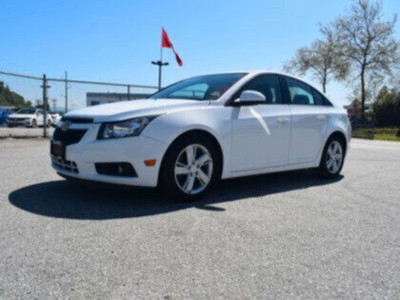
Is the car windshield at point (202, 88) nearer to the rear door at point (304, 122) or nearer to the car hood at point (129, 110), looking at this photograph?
the car hood at point (129, 110)

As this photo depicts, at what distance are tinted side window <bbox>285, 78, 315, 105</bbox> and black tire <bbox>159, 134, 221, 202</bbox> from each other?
1.77 meters

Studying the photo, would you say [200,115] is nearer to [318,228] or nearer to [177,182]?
[177,182]

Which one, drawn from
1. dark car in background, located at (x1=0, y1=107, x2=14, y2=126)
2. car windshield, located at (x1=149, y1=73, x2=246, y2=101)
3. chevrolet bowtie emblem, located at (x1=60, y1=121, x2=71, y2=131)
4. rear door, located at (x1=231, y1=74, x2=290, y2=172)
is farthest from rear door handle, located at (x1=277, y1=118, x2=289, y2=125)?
dark car in background, located at (x1=0, y1=107, x2=14, y2=126)

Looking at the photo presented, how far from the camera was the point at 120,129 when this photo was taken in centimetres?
409

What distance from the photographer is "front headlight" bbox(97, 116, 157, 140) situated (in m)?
4.09

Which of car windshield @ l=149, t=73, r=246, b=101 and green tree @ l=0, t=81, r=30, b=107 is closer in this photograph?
car windshield @ l=149, t=73, r=246, b=101

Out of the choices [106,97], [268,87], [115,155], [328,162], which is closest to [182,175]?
[115,155]

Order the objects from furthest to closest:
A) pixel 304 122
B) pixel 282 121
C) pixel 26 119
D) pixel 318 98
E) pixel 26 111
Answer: pixel 26 111
pixel 26 119
pixel 318 98
pixel 304 122
pixel 282 121

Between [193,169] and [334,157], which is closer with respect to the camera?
[193,169]

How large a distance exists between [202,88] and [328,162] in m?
2.53

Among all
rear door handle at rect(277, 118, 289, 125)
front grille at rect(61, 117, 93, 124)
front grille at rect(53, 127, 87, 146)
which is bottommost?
front grille at rect(53, 127, 87, 146)

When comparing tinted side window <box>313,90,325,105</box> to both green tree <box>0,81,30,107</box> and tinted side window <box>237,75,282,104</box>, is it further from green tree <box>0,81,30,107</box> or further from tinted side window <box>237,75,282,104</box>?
green tree <box>0,81,30,107</box>

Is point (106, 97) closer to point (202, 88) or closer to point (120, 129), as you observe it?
point (202, 88)

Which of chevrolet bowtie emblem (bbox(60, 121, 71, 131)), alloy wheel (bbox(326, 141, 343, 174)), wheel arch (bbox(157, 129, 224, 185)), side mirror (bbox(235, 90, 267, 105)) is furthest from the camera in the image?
alloy wheel (bbox(326, 141, 343, 174))
